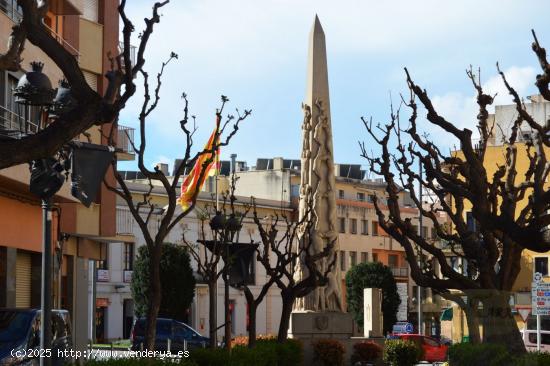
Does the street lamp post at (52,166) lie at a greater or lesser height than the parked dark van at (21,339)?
greater

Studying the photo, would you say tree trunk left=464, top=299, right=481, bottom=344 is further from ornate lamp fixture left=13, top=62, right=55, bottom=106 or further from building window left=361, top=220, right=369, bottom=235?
building window left=361, top=220, right=369, bottom=235

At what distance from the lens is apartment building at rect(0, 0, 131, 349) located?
78.1 ft

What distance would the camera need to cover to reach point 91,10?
1339 inches

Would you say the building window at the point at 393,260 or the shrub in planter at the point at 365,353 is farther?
the building window at the point at 393,260

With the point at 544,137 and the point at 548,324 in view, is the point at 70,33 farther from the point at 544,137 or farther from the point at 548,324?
the point at 548,324

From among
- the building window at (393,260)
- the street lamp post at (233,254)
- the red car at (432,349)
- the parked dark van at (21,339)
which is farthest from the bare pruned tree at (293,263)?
the building window at (393,260)

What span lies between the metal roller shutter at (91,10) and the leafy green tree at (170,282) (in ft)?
84.1

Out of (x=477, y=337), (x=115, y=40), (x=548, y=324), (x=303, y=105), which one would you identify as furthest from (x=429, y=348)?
(x=477, y=337)

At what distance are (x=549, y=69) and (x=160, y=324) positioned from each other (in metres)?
30.1

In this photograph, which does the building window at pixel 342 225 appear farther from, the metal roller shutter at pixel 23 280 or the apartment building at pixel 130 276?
the metal roller shutter at pixel 23 280

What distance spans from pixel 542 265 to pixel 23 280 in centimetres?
4080

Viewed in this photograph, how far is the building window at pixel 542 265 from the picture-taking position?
206 feet

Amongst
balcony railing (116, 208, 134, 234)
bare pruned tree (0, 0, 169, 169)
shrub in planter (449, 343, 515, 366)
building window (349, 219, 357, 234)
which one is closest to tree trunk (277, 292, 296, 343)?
shrub in planter (449, 343, 515, 366)

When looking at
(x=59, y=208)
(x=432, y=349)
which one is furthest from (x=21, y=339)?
(x=432, y=349)
